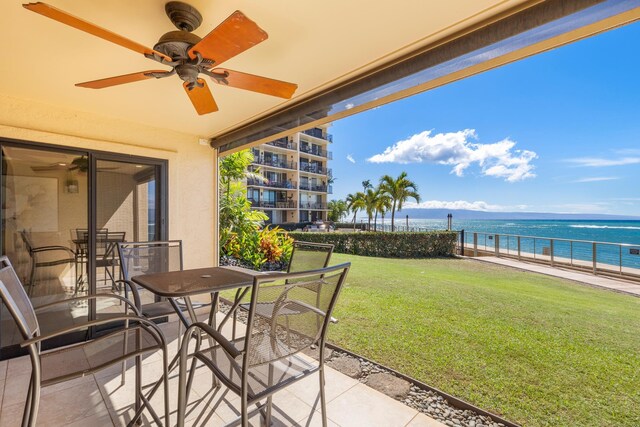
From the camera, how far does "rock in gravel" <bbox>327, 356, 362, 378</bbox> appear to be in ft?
7.91

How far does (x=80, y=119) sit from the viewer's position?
3133 mm

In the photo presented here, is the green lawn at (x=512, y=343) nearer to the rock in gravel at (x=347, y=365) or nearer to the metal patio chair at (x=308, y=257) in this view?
the rock in gravel at (x=347, y=365)

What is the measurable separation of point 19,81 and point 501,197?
193ft

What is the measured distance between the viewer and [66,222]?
3.07 metres

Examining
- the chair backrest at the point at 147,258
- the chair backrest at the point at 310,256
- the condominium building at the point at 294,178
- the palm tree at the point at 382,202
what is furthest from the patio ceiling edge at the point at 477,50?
the condominium building at the point at 294,178

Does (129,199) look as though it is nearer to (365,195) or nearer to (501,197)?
(365,195)

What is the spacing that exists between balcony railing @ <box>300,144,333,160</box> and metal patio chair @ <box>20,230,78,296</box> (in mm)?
25781

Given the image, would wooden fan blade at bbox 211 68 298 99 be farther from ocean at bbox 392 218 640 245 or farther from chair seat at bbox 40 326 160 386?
ocean at bbox 392 218 640 245

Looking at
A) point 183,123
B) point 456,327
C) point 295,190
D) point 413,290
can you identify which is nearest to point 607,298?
point 413,290

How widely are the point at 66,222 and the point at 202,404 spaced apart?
2.52 meters

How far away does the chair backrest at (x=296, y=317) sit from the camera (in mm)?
1325

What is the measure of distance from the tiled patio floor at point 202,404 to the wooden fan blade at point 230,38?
1746mm

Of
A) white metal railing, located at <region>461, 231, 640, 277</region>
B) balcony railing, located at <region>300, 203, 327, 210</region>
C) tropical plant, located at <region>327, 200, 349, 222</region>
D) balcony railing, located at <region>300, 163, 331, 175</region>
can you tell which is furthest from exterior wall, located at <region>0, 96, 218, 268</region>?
tropical plant, located at <region>327, 200, 349, 222</region>

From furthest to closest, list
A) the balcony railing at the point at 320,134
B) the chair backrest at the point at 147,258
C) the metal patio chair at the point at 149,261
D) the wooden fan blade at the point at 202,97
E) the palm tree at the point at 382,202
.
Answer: the balcony railing at the point at 320,134 → the palm tree at the point at 382,202 → the chair backrest at the point at 147,258 → the metal patio chair at the point at 149,261 → the wooden fan blade at the point at 202,97
